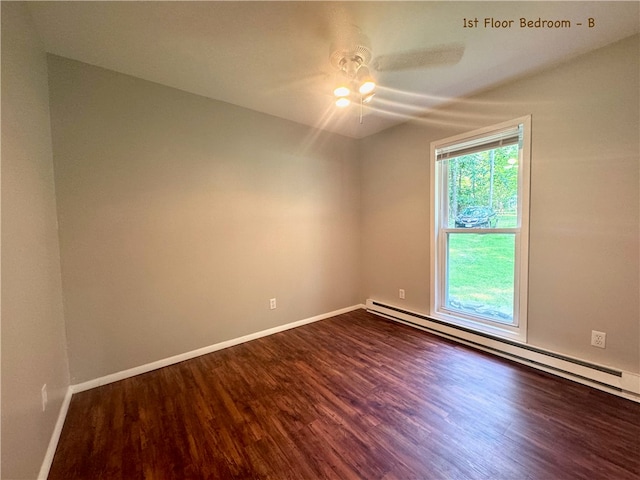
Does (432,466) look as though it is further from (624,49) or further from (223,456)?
(624,49)

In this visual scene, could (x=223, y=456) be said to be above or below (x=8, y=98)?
below

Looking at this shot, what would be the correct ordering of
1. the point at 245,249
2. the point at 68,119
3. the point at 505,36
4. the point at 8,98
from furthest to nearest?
the point at 245,249, the point at 68,119, the point at 505,36, the point at 8,98

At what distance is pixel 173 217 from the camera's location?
2342 millimetres

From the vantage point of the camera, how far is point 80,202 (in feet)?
6.37

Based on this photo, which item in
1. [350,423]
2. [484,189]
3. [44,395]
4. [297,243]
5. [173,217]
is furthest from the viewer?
[297,243]

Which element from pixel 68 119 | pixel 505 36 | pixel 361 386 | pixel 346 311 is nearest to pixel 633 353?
pixel 361 386

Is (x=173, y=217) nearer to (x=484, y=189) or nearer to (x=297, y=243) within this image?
(x=297, y=243)

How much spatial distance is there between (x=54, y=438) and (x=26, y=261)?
1.06 metres

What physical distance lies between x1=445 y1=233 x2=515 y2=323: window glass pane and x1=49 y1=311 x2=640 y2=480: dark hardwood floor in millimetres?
519

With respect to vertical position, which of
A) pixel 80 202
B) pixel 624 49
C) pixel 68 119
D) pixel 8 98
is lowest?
pixel 80 202

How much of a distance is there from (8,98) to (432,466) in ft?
8.91

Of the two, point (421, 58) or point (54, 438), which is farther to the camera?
point (421, 58)

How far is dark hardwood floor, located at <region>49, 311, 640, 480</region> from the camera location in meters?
1.31

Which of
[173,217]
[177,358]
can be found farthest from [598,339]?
[173,217]
